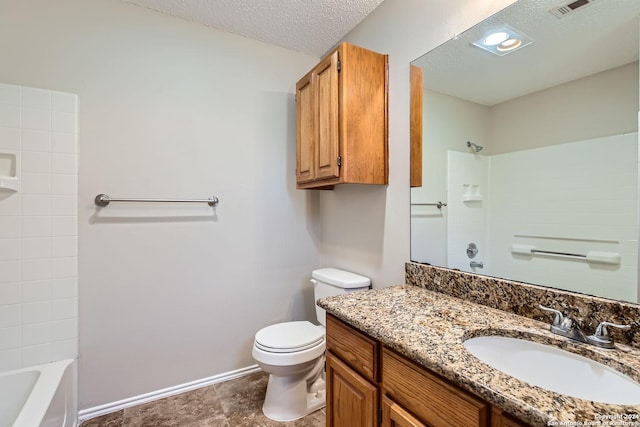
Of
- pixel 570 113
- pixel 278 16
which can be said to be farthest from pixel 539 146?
pixel 278 16

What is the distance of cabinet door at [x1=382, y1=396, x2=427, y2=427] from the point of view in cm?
83

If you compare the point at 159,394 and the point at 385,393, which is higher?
the point at 385,393

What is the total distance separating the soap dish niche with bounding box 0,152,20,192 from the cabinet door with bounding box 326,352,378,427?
5.65ft

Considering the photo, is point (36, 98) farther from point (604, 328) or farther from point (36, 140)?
point (604, 328)

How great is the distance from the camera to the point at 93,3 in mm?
1648

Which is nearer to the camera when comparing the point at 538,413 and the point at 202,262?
the point at 538,413

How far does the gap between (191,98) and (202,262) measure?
42.4 inches

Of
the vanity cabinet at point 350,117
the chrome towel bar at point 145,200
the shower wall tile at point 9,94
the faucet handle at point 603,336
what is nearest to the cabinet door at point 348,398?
the faucet handle at point 603,336

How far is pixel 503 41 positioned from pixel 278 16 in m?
1.31

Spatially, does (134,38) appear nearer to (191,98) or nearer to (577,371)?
(191,98)

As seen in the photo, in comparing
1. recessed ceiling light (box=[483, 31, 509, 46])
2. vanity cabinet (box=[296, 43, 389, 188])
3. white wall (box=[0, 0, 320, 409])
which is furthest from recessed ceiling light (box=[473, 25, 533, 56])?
white wall (box=[0, 0, 320, 409])

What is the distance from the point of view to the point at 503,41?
1.19 metres

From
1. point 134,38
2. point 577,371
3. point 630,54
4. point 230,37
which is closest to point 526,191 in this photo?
point 630,54

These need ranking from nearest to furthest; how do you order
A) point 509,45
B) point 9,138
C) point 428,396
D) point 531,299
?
point 428,396 < point 531,299 < point 509,45 < point 9,138
